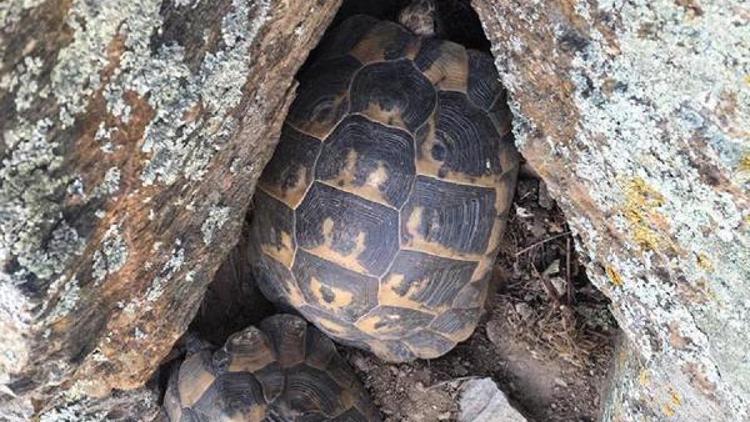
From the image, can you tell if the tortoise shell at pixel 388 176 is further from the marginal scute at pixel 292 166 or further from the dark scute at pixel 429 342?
the dark scute at pixel 429 342

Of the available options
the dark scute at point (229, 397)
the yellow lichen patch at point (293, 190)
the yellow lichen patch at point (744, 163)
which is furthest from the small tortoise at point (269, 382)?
the yellow lichen patch at point (744, 163)

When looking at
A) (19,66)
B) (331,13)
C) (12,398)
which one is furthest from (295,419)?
(19,66)

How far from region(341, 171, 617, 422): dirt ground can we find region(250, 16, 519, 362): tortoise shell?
284 mm

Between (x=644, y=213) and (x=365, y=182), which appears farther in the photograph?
(x=365, y=182)

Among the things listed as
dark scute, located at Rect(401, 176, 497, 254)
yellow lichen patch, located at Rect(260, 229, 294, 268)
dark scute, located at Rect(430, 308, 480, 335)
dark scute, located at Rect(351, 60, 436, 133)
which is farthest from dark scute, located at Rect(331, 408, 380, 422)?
dark scute, located at Rect(351, 60, 436, 133)

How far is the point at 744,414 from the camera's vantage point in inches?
56.4

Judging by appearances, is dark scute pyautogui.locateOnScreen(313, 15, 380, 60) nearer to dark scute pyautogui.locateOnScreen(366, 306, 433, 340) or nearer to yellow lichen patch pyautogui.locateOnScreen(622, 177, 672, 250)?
dark scute pyautogui.locateOnScreen(366, 306, 433, 340)

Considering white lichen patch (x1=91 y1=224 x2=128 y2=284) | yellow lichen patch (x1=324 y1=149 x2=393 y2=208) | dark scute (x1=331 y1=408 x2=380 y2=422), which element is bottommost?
dark scute (x1=331 y1=408 x2=380 y2=422)

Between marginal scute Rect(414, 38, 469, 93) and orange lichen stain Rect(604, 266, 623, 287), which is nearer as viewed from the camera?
orange lichen stain Rect(604, 266, 623, 287)

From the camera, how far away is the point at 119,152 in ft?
4.25

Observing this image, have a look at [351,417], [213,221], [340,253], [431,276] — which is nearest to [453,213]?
[431,276]

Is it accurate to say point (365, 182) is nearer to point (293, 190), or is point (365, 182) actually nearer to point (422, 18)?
point (293, 190)

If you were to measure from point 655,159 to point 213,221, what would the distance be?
892 mm

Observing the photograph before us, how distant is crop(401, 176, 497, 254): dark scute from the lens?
201cm
